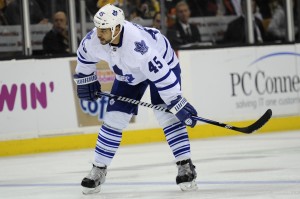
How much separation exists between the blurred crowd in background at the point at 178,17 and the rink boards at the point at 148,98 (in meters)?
0.39

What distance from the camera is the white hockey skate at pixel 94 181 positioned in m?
6.48

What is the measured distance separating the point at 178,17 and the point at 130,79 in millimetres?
6185

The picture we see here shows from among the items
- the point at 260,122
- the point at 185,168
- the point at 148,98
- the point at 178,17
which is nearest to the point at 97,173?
the point at 185,168

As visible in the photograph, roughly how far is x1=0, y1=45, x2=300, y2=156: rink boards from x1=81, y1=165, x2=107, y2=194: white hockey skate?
4429mm

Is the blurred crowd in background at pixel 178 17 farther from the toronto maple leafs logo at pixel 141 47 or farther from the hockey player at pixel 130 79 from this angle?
the toronto maple leafs logo at pixel 141 47

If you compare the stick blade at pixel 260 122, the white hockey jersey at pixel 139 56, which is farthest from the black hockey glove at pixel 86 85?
the stick blade at pixel 260 122

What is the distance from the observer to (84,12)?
11930 mm

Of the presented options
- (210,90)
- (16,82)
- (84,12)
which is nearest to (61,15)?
(84,12)

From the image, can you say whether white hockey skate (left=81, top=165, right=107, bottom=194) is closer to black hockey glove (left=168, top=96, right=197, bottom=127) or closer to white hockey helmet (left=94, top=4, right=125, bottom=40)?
black hockey glove (left=168, top=96, right=197, bottom=127)

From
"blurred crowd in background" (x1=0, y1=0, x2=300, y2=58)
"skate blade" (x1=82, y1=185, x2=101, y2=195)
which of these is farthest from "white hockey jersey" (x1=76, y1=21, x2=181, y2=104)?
"blurred crowd in background" (x1=0, y1=0, x2=300, y2=58)

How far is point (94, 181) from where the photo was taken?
6504 mm

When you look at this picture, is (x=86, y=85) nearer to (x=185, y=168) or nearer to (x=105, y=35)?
(x=105, y=35)

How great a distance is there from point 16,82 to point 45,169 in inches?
92.7

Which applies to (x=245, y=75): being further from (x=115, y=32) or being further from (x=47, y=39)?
(x=115, y=32)
